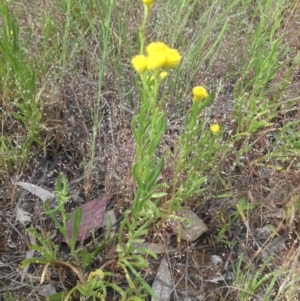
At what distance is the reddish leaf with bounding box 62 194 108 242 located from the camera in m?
1.28

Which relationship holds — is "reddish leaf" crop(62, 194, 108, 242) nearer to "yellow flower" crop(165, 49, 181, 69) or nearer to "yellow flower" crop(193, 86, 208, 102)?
"yellow flower" crop(193, 86, 208, 102)

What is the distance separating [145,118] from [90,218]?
0.38 meters

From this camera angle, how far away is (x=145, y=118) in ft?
3.81

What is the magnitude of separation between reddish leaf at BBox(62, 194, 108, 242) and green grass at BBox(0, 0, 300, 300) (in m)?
0.07

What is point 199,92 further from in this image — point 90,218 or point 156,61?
point 90,218

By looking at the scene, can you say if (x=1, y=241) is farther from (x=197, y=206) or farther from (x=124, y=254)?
(x=197, y=206)

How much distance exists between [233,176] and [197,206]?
18 centimetres

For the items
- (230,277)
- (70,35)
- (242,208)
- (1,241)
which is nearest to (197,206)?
(242,208)

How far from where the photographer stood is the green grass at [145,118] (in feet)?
4.27

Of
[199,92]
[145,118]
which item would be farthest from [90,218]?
[199,92]

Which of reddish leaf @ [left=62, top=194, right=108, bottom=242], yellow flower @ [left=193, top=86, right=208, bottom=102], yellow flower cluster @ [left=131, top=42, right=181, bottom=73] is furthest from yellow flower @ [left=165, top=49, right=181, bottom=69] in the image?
reddish leaf @ [left=62, top=194, right=108, bottom=242]

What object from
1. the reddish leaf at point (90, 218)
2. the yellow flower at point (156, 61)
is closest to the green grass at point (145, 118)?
the reddish leaf at point (90, 218)

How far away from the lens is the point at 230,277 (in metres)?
1.31

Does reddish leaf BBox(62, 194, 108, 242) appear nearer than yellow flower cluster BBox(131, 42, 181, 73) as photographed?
No
